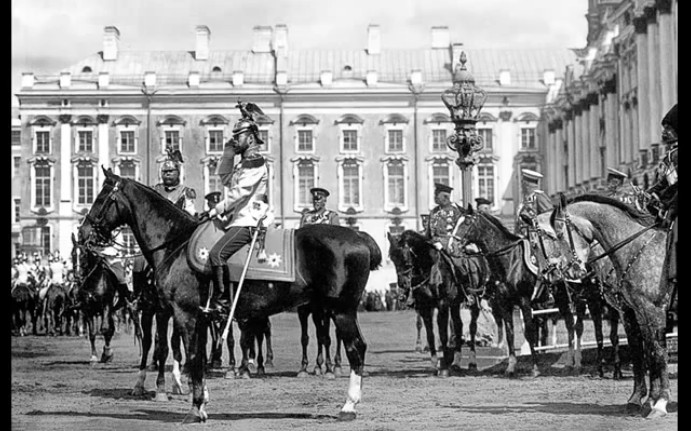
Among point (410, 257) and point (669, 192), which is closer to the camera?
point (669, 192)

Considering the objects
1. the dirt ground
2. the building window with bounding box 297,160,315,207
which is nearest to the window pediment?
the building window with bounding box 297,160,315,207

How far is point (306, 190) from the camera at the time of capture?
68875 mm

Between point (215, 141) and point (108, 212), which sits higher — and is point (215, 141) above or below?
above

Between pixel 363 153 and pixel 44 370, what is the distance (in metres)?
52.3

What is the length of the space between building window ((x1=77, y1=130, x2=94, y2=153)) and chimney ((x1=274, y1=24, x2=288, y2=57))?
12630mm

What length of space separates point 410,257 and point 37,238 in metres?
57.0

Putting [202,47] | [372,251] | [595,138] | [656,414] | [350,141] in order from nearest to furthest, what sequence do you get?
[656,414] → [372,251] → [595,138] → [350,141] → [202,47]

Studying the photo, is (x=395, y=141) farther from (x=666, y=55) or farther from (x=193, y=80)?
(x=666, y=55)

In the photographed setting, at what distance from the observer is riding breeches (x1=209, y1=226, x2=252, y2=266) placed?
10680 mm

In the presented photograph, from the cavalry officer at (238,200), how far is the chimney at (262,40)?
62257 mm

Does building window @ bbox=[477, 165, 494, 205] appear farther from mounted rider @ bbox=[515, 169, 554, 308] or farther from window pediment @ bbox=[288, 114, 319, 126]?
mounted rider @ bbox=[515, 169, 554, 308]

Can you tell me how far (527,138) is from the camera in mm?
69938

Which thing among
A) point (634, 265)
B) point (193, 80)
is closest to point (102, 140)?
point (193, 80)
